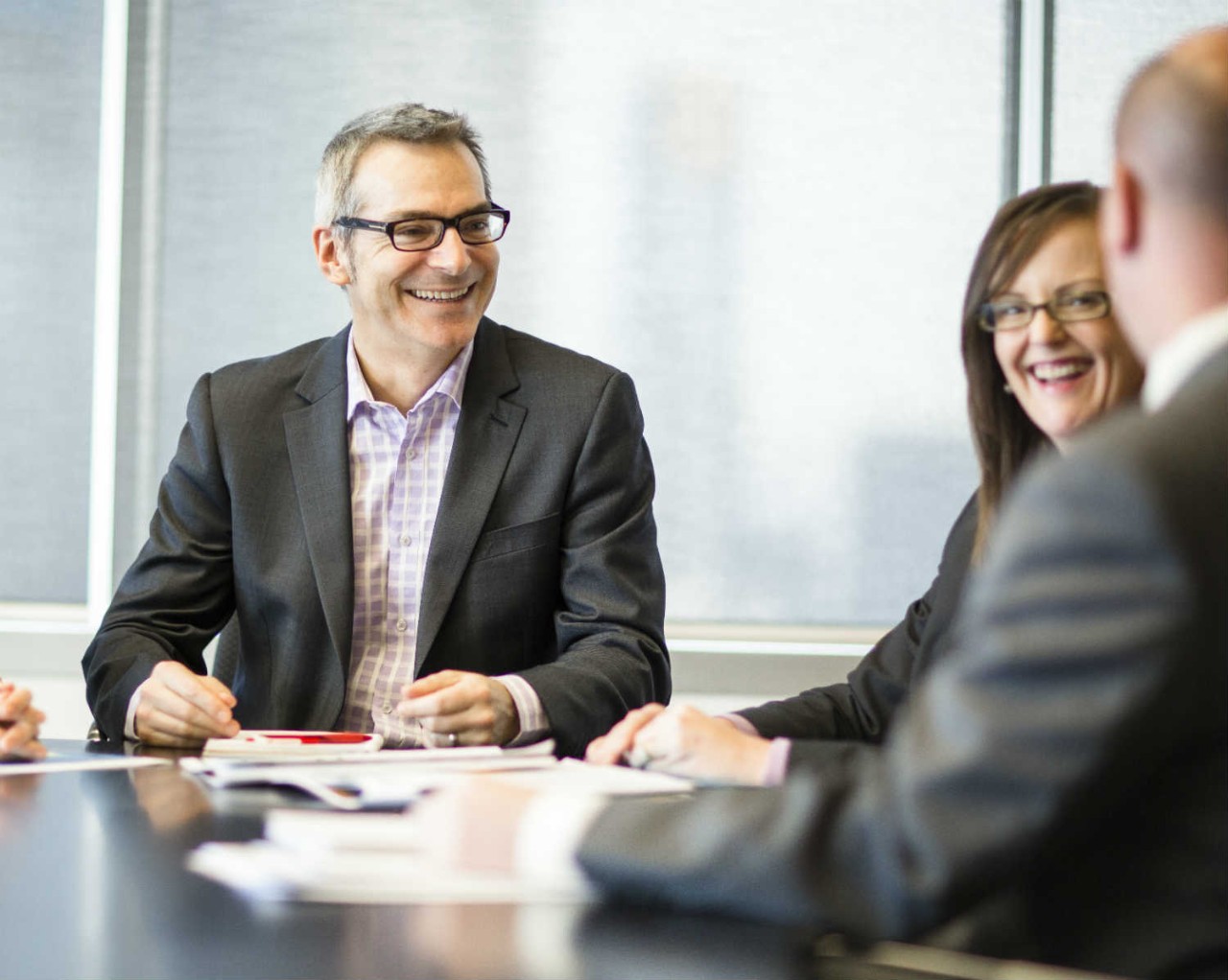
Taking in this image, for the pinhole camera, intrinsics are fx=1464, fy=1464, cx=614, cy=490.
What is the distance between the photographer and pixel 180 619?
8.51 feet

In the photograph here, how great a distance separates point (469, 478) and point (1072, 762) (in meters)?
1.86

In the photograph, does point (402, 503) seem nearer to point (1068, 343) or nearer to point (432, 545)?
point (432, 545)

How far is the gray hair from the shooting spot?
108 inches

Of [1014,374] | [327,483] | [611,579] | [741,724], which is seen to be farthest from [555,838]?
[327,483]

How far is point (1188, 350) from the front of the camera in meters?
0.91

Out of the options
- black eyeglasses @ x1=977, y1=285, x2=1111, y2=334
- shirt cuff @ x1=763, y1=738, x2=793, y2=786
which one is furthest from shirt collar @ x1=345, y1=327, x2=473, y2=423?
shirt cuff @ x1=763, y1=738, x2=793, y2=786

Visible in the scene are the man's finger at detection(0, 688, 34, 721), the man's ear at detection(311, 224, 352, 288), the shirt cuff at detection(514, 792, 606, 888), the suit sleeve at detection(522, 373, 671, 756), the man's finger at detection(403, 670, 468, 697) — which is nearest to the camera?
the shirt cuff at detection(514, 792, 606, 888)

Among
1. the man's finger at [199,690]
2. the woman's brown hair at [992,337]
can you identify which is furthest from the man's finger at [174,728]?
the woman's brown hair at [992,337]

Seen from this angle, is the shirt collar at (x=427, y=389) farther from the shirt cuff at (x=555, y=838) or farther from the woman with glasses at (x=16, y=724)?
the shirt cuff at (x=555, y=838)

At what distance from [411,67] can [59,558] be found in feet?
5.26

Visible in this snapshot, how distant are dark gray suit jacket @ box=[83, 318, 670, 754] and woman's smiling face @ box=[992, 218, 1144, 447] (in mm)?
808

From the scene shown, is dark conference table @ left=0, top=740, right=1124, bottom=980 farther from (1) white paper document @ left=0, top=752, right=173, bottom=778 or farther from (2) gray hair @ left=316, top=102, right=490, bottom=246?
(2) gray hair @ left=316, top=102, right=490, bottom=246

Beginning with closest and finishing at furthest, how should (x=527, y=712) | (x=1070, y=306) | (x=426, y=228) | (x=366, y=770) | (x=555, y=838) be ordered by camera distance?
(x=555, y=838) → (x=366, y=770) → (x=1070, y=306) → (x=527, y=712) → (x=426, y=228)

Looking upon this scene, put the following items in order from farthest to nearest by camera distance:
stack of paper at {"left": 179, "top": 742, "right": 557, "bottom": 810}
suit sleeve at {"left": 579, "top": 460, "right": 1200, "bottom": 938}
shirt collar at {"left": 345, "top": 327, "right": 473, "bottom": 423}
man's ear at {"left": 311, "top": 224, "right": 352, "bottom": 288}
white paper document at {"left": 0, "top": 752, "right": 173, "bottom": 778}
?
man's ear at {"left": 311, "top": 224, "right": 352, "bottom": 288} < shirt collar at {"left": 345, "top": 327, "right": 473, "bottom": 423} < white paper document at {"left": 0, "top": 752, "right": 173, "bottom": 778} < stack of paper at {"left": 179, "top": 742, "right": 557, "bottom": 810} < suit sleeve at {"left": 579, "top": 460, "right": 1200, "bottom": 938}
